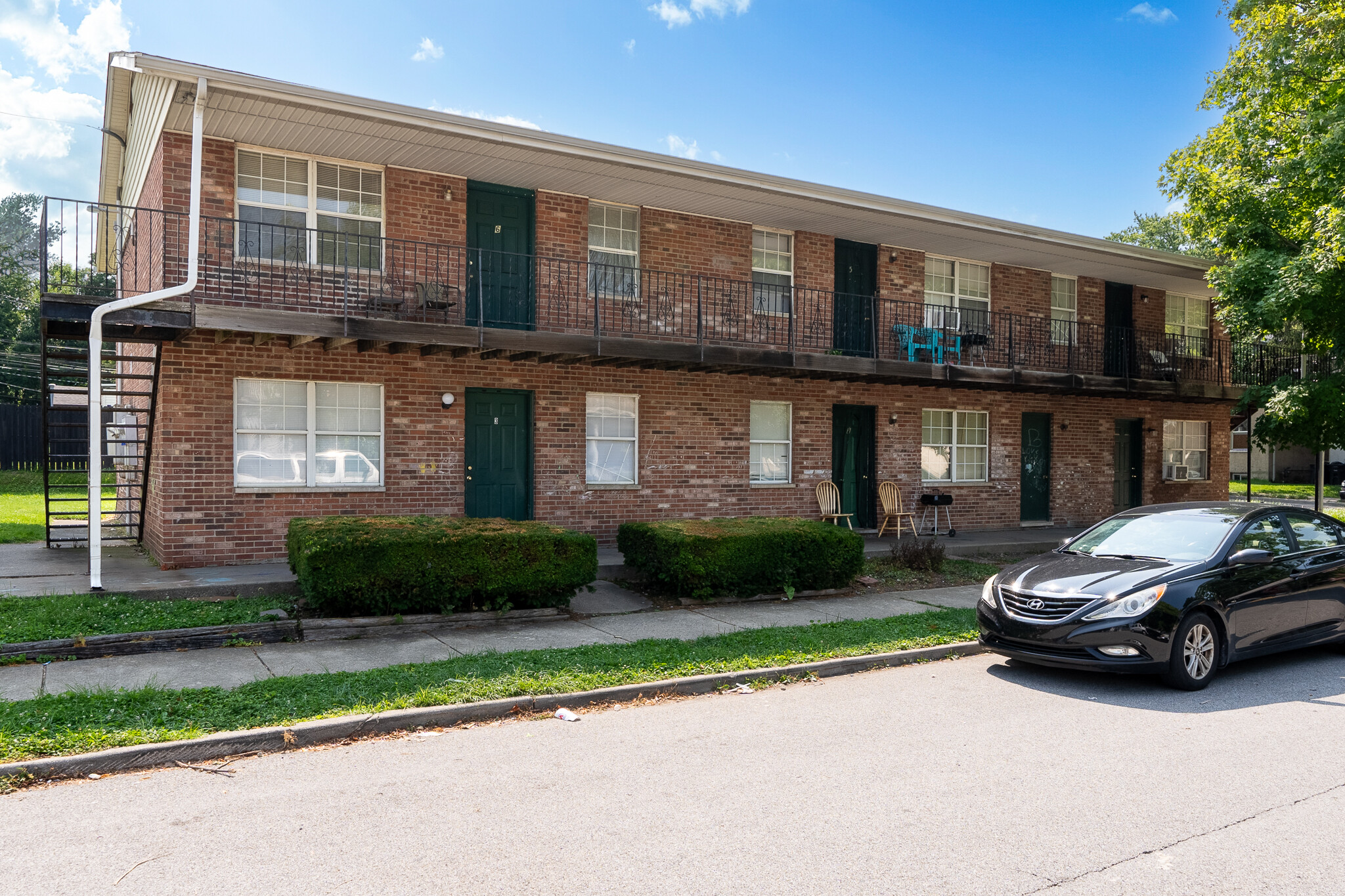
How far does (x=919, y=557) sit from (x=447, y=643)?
7.12 meters

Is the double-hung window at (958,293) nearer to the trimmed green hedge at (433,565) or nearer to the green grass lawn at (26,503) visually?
the trimmed green hedge at (433,565)

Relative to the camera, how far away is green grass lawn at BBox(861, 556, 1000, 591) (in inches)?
464

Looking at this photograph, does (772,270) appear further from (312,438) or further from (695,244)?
(312,438)

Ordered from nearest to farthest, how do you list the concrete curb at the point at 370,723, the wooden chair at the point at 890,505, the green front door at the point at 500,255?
the concrete curb at the point at 370,723 < the green front door at the point at 500,255 < the wooden chair at the point at 890,505

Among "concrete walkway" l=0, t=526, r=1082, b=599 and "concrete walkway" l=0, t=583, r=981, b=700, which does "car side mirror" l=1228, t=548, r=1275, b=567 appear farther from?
"concrete walkway" l=0, t=526, r=1082, b=599

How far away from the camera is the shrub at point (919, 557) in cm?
1258

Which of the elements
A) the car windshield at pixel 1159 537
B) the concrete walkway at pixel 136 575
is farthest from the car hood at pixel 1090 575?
the concrete walkway at pixel 136 575

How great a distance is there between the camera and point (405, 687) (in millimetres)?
6352

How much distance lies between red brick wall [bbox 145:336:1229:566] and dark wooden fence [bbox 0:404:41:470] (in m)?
18.3

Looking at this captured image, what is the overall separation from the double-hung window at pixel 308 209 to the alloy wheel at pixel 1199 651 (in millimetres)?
9368

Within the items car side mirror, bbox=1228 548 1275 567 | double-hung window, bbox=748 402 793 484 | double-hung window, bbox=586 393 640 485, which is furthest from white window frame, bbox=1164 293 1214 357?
car side mirror, bbox=1228 548 1275 567

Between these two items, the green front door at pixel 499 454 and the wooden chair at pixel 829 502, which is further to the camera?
the wooden chair at pixel 829 502

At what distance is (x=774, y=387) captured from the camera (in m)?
15.0

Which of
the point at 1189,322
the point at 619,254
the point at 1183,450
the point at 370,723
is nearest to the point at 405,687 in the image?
the point at 370,723
